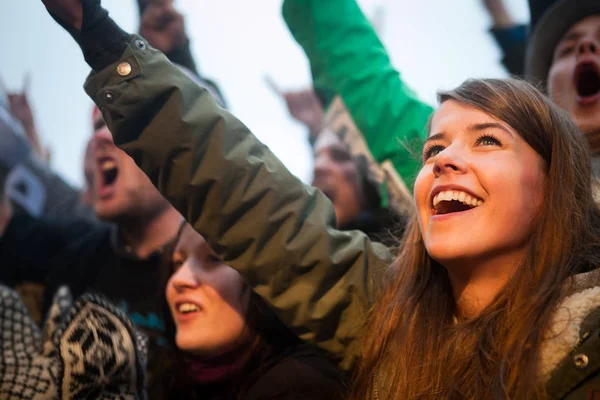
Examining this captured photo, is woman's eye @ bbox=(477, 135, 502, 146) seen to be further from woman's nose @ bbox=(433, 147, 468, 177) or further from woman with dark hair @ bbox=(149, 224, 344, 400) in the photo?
woman with dark hair @ bbox=(149, 224, 344, 400)

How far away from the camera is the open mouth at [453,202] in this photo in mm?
1341

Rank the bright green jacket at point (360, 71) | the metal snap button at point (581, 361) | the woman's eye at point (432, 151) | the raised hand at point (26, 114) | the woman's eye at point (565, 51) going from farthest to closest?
the raised hand at point (26, 114) → the bright green jacket at point (360, 71) → the woman's eye at point (565, 51) → the woman's eye at point (432, 151) → the metal snap button at point (581, 361)

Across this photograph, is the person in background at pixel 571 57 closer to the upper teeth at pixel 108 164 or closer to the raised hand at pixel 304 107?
the raised hand at pixel 304 107

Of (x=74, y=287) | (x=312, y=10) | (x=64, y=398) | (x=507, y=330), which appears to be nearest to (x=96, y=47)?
(x=64, y=398)

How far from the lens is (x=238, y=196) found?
4.65 feet

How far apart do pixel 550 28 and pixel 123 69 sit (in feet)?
4.40

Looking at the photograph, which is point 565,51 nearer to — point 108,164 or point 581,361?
point 581,361

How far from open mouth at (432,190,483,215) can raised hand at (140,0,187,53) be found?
1.45m

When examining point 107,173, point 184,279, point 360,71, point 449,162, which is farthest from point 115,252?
point 449,162

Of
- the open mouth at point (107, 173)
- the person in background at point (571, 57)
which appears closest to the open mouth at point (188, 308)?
the open mouth at point (107, 173)

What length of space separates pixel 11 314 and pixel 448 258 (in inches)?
43.8

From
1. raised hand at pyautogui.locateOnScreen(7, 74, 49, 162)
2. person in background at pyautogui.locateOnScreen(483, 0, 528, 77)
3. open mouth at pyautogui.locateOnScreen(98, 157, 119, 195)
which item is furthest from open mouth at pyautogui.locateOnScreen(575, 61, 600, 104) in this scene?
raised hand at pyautogui.locateOnScreen(7, 74, 49, 162)

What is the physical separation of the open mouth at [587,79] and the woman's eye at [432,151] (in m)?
0.73

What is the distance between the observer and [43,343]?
1.77 metres
